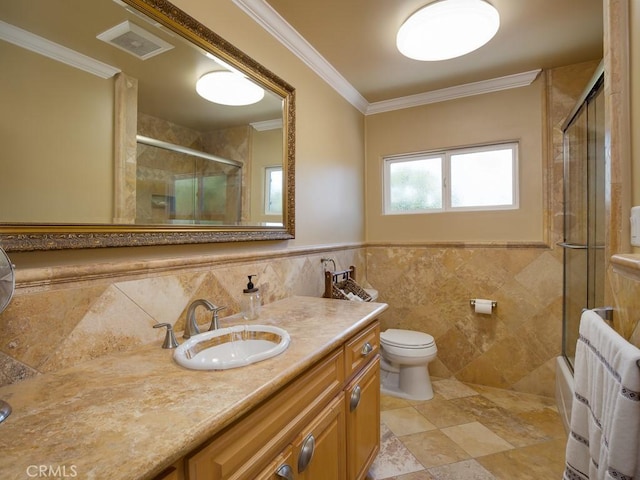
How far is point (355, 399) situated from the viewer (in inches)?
52.6

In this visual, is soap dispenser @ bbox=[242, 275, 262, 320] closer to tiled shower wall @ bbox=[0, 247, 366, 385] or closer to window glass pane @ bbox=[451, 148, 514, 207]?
tiled shower wall @ bbox=[0, 247, 366, 385]

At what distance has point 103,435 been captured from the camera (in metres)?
0.59

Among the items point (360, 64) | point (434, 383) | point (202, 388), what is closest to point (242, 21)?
point (360, 64)

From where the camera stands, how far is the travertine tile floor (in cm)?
166

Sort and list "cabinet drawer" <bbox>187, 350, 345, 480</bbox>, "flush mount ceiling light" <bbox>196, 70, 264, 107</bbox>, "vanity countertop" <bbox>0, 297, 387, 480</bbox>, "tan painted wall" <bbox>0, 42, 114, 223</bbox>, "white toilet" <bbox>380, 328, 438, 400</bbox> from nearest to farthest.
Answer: "vanity countertop" <bbox>0, 297, 387, 480</bbox> → "cabinet drawer" <bbox>187, 350, 345, 480</bbox> → "tan painted wall" <bbox>0, 42, 114, 223</bbox> → "flush mount ceiling light" <bbox>196, 70, 264, 107</bbox> → "white toilet" <bbox>380, 328, 438, 400</bbox>

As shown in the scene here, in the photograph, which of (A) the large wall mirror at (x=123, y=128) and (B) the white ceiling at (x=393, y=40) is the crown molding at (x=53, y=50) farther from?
(B) the white ceiling at (x=393, y=40)

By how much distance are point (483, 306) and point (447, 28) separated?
196cm

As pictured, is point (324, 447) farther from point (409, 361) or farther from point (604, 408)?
point (409, 361)

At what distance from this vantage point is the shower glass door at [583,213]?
161 centimetres

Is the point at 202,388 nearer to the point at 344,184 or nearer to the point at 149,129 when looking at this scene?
the point at 149,129

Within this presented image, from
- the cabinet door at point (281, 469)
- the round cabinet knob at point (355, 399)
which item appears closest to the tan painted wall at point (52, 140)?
the cabinet door at point (281, 469)

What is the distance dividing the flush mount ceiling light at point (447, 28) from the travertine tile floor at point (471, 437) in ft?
7.68

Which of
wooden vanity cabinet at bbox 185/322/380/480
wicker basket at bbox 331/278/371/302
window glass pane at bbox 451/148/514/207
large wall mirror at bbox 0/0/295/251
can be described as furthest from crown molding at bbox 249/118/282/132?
window glass pane at bbox 451/148/514/207

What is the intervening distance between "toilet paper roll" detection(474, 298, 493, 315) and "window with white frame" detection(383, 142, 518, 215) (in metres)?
0.77
